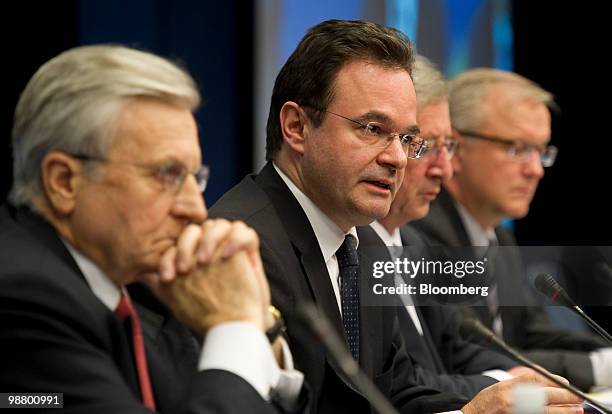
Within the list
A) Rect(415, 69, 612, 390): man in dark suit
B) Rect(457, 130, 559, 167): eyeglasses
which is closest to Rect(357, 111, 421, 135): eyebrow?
Rect(415, 69, 612, 390): man in dark suit

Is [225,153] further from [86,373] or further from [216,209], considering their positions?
[86,373]

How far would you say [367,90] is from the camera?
2.54 metres

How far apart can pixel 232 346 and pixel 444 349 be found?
1857mm

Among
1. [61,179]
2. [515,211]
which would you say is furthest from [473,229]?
[61,179]

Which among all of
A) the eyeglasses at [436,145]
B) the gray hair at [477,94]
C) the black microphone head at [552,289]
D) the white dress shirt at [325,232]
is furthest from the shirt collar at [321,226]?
the gray hair at [477,94]

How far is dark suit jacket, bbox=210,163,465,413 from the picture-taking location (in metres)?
2.23

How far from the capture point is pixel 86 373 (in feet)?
5.12

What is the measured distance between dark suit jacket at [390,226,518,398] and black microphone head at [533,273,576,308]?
466 millimetres

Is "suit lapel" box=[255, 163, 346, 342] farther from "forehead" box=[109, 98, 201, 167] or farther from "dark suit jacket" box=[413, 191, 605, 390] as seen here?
"dark suit jacket" box=[413, 191, 605, 390]

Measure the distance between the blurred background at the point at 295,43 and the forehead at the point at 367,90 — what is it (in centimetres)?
54

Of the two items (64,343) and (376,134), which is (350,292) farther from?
(64,343)

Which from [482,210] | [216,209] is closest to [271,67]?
[482,210]

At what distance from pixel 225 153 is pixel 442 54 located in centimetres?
135

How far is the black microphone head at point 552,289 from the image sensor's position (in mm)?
2486
